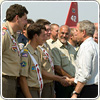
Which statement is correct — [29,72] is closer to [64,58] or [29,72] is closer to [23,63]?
[23,63]

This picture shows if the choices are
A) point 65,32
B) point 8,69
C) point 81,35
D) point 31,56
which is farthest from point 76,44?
point 8,69

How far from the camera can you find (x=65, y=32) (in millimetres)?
5492

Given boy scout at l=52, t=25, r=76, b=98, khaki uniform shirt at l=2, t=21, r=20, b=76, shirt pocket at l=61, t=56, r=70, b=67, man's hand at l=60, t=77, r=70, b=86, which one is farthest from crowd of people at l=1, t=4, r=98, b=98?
shirt pocket at l=61, t=56, r=70, b=67

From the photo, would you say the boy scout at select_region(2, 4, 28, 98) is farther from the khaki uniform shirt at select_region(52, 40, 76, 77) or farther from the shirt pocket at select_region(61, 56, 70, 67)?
the shirt pocket at select_region(61, 56, 70, 67)

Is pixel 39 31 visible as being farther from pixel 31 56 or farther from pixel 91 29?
pixel 91 29

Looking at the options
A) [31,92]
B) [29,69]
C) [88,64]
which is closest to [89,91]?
[88,64]

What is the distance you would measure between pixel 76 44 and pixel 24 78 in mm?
3404

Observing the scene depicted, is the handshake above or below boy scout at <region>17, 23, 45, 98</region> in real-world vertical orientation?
below

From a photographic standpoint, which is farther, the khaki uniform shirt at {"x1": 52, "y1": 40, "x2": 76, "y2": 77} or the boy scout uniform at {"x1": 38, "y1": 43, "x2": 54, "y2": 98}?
the khaki uniform shirt at {"x1": 52, "y1": 40, "x2": 76, "y2": 77}

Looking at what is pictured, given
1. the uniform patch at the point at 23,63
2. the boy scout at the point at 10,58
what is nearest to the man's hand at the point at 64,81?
the uniform patch at the point at 23,63

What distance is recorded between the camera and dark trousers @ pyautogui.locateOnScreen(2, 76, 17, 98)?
348cm

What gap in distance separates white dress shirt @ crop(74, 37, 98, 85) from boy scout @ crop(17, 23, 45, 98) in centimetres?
77

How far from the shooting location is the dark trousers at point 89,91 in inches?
151

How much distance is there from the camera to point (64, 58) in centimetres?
510
